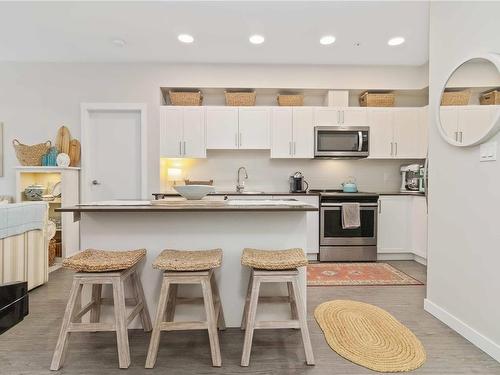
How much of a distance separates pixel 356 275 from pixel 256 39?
118 inches

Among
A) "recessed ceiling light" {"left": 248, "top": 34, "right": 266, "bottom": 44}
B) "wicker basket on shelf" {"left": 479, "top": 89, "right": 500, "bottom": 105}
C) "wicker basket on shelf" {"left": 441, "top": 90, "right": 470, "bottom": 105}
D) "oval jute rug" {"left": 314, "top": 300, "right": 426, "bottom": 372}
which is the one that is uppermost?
"recessed ceiling light" {"left": 248, "top": 34, "right": 266, "bottom": 44}

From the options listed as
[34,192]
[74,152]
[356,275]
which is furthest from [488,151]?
[34,192]

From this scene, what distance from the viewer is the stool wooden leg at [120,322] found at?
64.6 inches

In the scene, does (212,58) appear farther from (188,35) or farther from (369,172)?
(369,172)

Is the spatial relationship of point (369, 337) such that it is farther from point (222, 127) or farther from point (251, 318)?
point (222, 127)

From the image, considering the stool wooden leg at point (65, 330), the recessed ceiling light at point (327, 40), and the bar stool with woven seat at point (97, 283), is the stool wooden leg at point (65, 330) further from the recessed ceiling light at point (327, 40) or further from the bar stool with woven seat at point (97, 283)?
the recessed ceiling light at point (327, 40)

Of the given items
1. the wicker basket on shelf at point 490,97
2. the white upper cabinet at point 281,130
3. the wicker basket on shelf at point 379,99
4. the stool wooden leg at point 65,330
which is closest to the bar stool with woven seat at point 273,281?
the stool wooden leg at point 65,330

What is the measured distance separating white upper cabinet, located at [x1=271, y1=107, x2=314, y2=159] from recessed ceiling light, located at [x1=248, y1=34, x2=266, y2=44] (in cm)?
93

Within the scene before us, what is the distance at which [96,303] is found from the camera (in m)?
2.01

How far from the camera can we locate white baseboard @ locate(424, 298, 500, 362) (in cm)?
178

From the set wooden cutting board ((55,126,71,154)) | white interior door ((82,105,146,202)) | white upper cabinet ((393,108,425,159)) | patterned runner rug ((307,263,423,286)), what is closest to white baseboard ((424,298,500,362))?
patterned runner rug ((307,263,423,286))

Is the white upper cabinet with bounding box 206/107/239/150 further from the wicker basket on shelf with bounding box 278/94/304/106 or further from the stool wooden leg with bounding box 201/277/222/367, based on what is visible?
the stool wooden leg with bounding box 201/277/222/367

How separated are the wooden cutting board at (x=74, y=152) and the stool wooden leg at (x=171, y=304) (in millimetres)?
3110

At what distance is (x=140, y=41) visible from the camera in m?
Answer: 3.55
